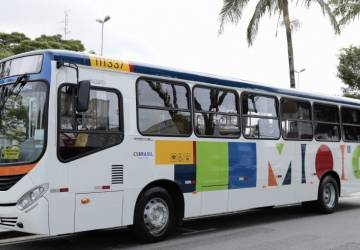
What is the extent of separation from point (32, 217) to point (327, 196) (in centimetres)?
822

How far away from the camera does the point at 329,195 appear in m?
13.4

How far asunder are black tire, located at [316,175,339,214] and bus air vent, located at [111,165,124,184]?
6234mm

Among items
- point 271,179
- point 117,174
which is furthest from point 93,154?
point 271,179

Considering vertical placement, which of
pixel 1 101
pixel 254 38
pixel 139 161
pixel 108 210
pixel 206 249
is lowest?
pixel 206 249

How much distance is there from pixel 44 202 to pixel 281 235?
4614 millimetres

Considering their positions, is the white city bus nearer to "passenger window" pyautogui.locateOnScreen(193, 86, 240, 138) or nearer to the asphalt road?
"passenger window" pyautogui.locateOnScreen(193, 86, 240, 138)

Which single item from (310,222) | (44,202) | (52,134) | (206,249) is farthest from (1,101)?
(310,222)

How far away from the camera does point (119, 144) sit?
845 cm

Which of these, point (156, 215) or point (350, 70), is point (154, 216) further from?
point (350, 70)

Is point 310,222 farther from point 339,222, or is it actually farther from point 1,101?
point 1,101

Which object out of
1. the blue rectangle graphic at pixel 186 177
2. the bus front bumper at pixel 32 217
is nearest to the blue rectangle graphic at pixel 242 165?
the blue rectangle graphic at pixel 186 177

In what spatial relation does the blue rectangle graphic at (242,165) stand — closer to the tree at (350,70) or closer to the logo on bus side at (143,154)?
the logo on bus side at (143,154)

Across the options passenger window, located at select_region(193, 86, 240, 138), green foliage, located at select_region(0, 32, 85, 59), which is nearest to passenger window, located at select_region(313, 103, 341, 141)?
passenger window, located at select_region(193, 86, 240, 138)

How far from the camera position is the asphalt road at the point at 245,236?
884cm
